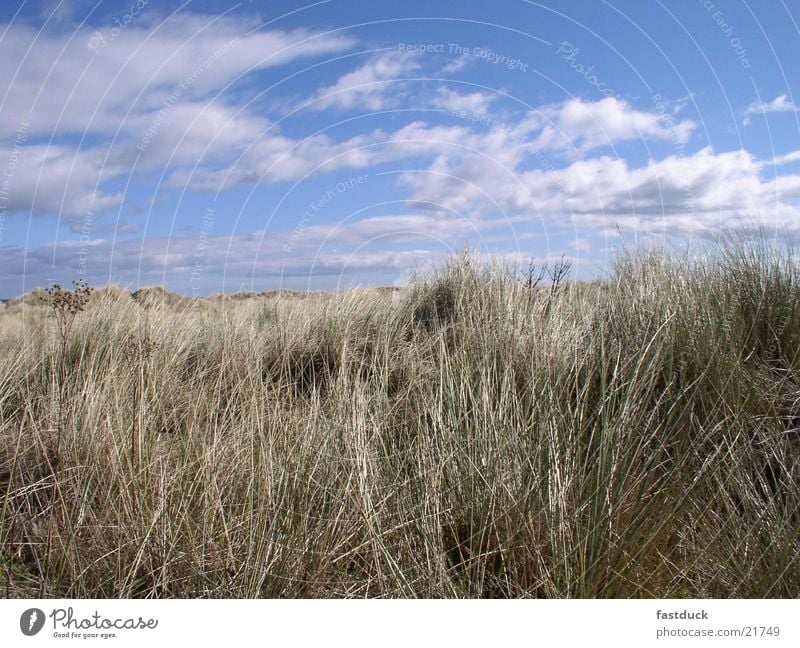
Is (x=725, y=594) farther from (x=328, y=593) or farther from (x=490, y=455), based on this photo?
(x=328, y=593)

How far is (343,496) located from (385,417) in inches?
28.4

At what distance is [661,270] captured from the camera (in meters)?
5.26

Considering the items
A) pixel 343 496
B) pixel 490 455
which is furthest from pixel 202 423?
pixel 490 455
